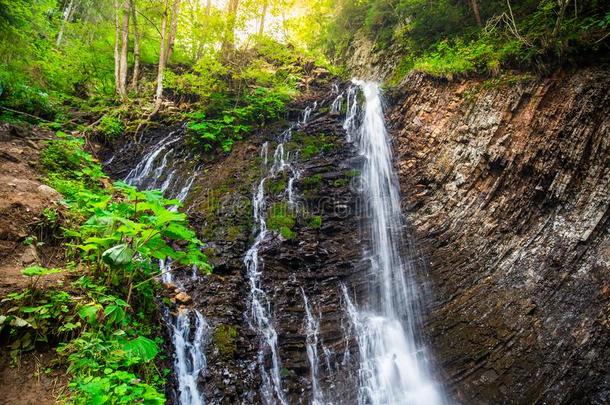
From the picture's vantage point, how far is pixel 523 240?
6.28m

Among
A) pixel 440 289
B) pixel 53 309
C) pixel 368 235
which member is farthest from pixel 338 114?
pixel 53 309

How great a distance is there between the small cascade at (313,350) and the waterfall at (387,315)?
0.75 meters

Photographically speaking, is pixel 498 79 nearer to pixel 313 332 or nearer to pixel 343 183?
pixel 343 183

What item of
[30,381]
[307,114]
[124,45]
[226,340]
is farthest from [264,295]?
[124,45]

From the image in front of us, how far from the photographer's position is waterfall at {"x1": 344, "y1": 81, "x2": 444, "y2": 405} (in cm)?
595

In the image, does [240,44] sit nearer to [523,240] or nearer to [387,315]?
[387,315]

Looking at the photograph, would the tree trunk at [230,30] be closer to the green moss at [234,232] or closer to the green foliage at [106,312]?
the green moss at [234,232]

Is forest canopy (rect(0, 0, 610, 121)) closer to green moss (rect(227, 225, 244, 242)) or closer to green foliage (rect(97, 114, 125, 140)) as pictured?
green foliage (rect(97, 114, 125, 140))

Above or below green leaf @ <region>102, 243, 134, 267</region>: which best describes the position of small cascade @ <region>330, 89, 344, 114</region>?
above

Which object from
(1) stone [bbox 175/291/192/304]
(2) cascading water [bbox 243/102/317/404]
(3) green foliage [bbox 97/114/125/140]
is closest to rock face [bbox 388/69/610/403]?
(2) cascading water [bbox 243/102/317/404]

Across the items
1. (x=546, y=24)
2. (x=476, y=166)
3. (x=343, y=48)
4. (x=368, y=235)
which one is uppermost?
(x=343, y=48)

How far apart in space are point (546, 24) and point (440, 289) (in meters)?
6.55

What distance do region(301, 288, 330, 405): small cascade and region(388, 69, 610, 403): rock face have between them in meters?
2.24

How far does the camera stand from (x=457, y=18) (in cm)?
1085
